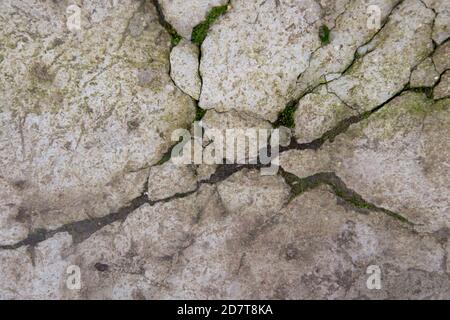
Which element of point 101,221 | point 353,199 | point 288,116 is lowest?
point 101,221

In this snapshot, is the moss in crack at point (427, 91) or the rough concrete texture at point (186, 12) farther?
the rough concrete texture at point (186, 12)

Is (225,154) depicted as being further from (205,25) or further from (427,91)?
(427,91)

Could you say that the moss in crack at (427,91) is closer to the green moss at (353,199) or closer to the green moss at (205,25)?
the green moss at (353,199)

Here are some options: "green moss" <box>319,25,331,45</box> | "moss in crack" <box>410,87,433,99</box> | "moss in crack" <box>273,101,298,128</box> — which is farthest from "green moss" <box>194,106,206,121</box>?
"moss in crack" <box>410,87,433,99</box>

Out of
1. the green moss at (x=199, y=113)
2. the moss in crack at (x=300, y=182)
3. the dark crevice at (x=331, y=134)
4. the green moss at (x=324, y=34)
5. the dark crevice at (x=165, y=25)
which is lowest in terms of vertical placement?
the moss in crack at (x=300, y=182)

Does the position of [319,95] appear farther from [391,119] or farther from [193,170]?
[193,170]

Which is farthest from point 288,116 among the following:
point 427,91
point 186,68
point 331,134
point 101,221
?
point 101,221

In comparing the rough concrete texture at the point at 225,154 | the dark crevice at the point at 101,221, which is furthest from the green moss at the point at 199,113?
the dark crevice at the point at 101,221

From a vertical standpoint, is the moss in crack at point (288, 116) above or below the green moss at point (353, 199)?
above
